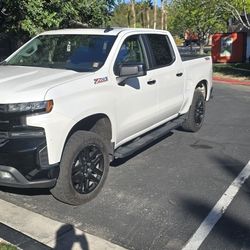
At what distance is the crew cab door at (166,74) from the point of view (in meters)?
6.36

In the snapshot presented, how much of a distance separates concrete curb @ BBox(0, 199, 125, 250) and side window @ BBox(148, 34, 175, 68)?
9.24 ft

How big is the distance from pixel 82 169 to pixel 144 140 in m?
1.51

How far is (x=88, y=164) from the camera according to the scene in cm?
496

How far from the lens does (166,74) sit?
21.5 ft

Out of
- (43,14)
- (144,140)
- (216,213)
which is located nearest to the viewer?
(216,213)

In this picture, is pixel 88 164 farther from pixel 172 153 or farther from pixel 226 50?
pixel 226 50

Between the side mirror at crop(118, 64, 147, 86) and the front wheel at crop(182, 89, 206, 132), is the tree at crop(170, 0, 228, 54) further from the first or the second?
the side mirror at crop(118, 64, 147, 86)

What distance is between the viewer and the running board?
564 cm

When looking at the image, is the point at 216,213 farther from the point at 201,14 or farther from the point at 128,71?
the point at 201,14

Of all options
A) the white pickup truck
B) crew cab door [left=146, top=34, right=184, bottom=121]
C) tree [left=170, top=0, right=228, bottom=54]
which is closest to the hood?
the white pickup truck

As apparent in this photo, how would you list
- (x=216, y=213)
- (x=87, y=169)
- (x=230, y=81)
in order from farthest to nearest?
(x=230, y=81), (x=87, y=169), (x=216, y=213)

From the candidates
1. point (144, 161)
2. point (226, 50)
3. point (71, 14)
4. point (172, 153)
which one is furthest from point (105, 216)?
point (226, 50)

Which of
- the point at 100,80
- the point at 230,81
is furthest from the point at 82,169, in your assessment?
the point at 230,81

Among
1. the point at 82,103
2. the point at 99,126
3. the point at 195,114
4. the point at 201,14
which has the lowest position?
the point at 195,114
